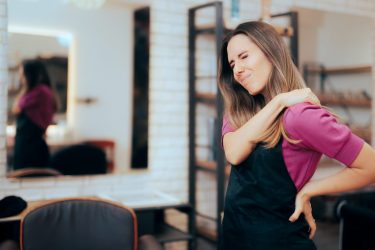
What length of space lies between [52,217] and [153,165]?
1242 mm

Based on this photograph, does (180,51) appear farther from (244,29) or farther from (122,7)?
(244,29)

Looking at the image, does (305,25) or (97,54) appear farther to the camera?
(305,25)

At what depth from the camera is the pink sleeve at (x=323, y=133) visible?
1120 mm

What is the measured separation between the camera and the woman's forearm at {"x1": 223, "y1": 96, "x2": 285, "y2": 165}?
120cm

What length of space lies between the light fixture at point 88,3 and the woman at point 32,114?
42cm

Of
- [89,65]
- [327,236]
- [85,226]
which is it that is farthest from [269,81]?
[327,236]

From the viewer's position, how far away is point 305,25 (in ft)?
11.5

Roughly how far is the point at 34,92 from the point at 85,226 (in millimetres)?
1063

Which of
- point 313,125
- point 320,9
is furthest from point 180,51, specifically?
point 313,125

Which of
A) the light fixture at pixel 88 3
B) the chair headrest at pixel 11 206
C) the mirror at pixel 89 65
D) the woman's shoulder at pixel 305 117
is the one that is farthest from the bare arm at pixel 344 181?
the light fixture at pixel 88 3

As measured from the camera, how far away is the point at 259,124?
1207 mm

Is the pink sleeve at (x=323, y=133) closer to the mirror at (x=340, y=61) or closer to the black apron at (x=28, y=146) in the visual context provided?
the black apron at (x=28, y=146)

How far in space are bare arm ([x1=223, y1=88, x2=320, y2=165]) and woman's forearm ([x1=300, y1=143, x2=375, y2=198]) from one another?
0.59 feet

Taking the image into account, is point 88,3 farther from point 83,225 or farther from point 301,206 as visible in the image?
point 301,206
